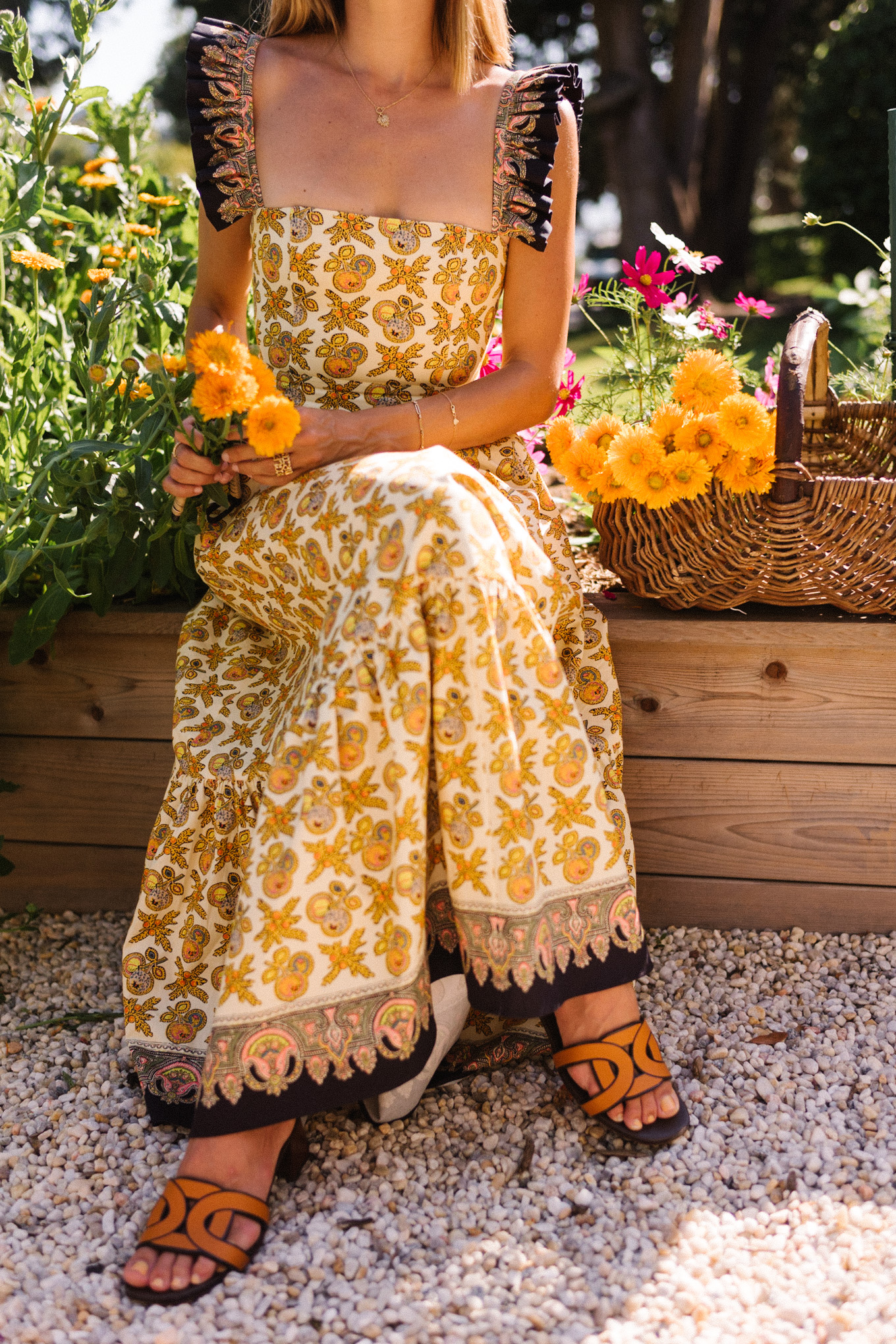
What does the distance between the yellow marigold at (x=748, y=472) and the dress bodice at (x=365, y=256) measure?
44cm

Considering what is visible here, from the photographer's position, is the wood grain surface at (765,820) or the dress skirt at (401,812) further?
the wood grain surface at (765,820)

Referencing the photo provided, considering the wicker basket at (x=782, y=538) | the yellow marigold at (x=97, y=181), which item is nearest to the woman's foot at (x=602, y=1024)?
the wicker basket at (x=782, y=538)

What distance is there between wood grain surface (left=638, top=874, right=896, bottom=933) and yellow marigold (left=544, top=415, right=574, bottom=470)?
74 cm

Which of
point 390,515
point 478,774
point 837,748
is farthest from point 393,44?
point 837,748

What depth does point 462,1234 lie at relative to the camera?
1275mm

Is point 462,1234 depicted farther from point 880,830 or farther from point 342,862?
point 880,830

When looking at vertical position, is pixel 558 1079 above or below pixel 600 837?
below

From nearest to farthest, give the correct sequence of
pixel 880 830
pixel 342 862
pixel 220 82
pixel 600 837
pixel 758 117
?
pixel 342 862
pixel 600 837
pixel 220 82
pixel 880 830
pixel 758 117

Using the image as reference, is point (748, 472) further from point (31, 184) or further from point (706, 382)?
point (31, 184)

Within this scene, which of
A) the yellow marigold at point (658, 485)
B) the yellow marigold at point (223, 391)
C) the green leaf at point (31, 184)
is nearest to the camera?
the yellow marigold at point (223, 391)

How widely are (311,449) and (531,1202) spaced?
99cm

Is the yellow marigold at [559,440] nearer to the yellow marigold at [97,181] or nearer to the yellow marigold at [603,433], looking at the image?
the yellow marigold at [603,433]

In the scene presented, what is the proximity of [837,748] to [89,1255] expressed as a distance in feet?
4.26

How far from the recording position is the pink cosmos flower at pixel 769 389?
212cm
